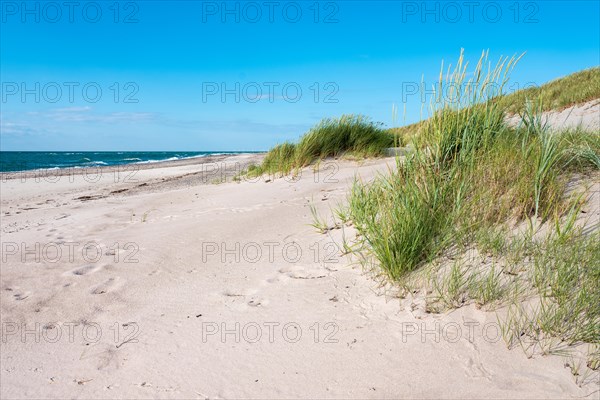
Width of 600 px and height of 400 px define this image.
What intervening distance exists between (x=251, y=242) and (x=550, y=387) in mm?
3140

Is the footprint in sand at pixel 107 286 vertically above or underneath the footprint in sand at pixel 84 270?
underneath

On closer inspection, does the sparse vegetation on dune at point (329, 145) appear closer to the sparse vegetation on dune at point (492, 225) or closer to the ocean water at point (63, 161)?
the sparse vegetation on dune at point (492, 225)

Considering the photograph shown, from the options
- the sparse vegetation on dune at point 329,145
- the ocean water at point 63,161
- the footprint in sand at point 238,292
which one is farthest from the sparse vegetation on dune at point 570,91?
the ocean water at point 63,161

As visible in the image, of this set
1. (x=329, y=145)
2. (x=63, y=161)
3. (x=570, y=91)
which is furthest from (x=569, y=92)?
(x=63, y=161)

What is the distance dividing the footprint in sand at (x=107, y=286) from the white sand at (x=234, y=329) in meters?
0.02

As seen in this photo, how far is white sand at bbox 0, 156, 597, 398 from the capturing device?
2.40 metres

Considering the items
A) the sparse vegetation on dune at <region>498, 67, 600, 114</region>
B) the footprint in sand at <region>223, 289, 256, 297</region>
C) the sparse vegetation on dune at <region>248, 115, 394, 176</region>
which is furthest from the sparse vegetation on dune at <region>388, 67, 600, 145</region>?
the footprint in sand at <region>223, 289, 256, 297</region>

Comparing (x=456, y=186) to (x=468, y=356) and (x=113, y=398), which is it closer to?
(x=468, y=356)

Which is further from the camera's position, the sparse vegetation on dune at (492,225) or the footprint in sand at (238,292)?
the footprint in sand at (238,292)

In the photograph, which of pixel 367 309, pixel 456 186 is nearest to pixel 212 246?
pixel 367 309

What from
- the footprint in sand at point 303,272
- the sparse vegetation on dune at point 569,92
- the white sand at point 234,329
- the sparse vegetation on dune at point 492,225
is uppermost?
the sparse vegetation on dune at point 569,92

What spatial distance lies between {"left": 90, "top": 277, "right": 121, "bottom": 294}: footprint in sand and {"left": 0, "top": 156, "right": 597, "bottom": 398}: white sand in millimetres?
18

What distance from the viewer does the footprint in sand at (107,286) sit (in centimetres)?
381

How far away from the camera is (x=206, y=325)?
3111mm
